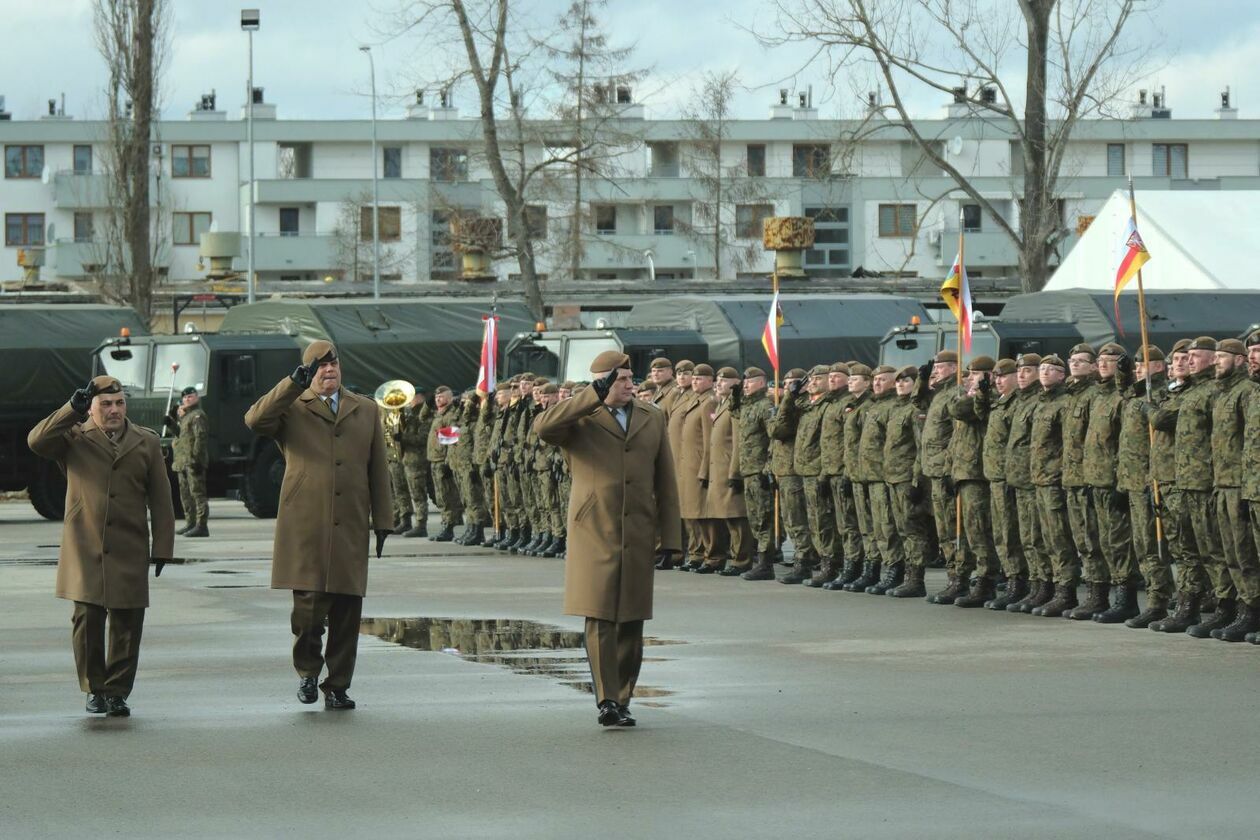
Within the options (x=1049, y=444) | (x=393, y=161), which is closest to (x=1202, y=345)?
(x=1049, y=444)

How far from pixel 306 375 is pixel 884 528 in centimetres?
797

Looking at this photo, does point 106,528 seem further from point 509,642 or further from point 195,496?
point 195,496

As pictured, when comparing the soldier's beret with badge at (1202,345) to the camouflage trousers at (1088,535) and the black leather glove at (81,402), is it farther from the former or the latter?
the black leather glove at (81,402)

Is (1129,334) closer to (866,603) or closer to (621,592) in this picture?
(866,603)

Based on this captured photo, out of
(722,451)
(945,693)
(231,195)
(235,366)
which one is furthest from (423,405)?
(231,195)

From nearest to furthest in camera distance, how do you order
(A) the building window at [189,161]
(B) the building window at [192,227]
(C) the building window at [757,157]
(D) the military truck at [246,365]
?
(D) the military truck at [246,365], (B) the building window at [192,227], (A) the building window at [189,161], (C) the building window at [757,157]

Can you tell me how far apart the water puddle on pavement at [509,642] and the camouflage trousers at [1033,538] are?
325cm

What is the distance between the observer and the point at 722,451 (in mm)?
21062

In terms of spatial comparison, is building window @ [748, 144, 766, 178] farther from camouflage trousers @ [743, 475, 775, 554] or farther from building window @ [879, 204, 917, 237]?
camouflage trousers @ [743, 475, 775, 554]

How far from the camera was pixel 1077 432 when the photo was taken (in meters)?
15.9

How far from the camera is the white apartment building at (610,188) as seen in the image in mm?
77688

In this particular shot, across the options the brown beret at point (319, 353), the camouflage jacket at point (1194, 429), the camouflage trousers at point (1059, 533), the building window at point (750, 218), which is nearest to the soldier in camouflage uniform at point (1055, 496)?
the camouflage trousers at point (1059, 533)

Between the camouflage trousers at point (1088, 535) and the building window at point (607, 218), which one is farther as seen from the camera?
the building window at point (607, 218)

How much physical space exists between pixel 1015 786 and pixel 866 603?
8.50 meters
